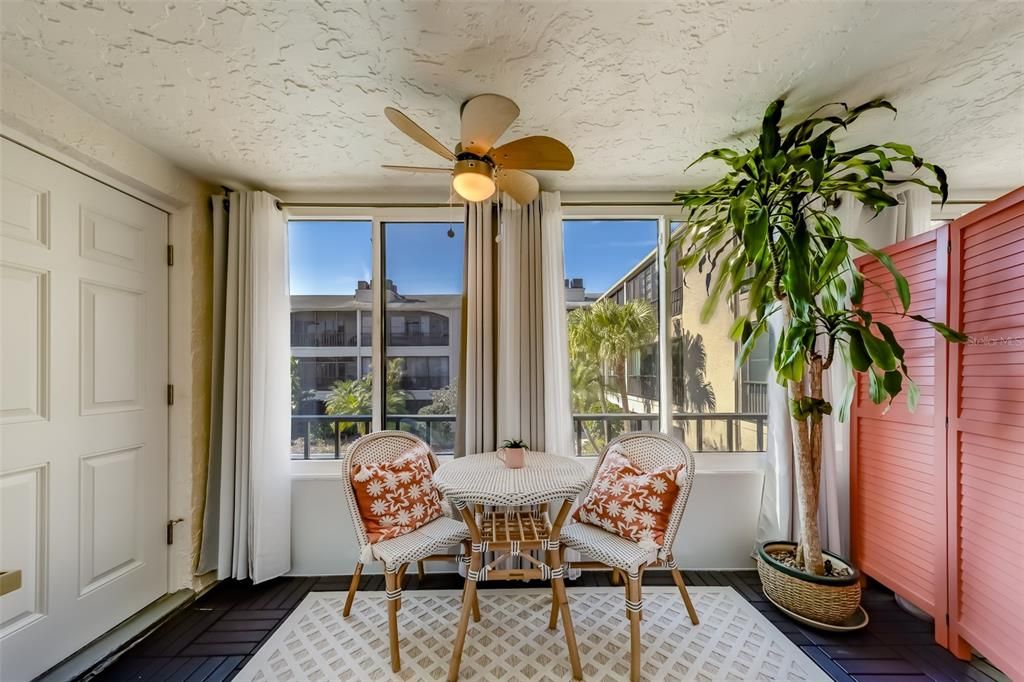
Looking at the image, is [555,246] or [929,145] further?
[555,246]

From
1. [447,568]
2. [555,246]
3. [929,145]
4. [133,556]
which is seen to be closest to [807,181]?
[929,145]

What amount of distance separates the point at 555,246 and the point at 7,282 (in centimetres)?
251

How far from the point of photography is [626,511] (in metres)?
1.94

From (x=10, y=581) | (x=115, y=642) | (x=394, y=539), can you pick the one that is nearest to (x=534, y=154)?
(x=394, y=539)

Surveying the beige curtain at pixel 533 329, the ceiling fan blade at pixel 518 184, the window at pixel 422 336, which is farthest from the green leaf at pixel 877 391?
the window at pixel 422 336

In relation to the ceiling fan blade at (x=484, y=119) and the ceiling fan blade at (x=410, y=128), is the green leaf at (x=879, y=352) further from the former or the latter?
the ceiling fan blade at (x=410, y=128)

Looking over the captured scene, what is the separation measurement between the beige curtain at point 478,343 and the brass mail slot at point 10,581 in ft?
6.24

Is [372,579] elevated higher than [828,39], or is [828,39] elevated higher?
[828,39]

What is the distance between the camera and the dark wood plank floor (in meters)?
1.69

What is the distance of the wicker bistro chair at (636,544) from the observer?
1.65 meters

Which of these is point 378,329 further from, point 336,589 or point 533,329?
point 336,589

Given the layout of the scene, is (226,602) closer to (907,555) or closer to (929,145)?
(907,555)

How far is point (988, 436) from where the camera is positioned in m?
1.61

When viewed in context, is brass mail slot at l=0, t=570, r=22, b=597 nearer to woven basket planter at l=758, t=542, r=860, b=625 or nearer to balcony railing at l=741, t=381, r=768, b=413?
woven basket planter at l=758, t=542, r=860, b=625
